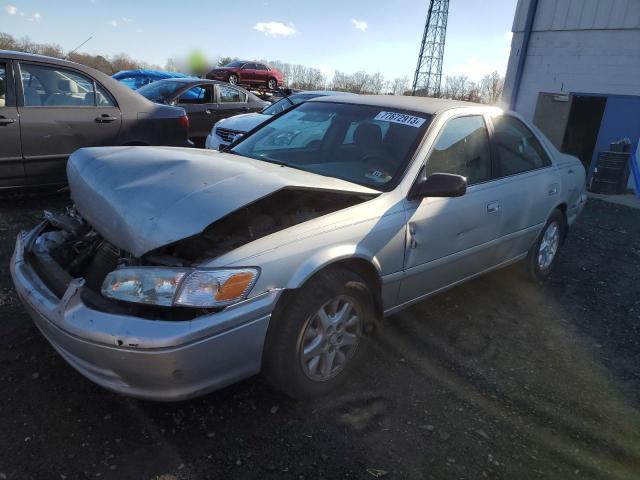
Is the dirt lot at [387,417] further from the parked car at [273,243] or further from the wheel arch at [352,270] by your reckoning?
the wheel arch at [352,270]

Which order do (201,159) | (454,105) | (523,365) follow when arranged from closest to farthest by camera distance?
1. (201,159)
2. (523,365)
3. (454,105)

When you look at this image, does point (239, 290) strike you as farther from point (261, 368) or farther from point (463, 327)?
point (463, 327)

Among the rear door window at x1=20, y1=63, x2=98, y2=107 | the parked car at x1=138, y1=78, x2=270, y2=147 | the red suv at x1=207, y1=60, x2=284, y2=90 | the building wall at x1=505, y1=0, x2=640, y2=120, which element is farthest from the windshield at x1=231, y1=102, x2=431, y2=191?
the red suv at x1=207, y1=60, x2=284, y2=90

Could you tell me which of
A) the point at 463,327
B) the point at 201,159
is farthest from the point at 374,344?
the point at 201,159

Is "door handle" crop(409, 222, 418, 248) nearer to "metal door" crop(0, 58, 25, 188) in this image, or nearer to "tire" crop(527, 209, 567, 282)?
"tire" crop(527, 209, 567, 282)

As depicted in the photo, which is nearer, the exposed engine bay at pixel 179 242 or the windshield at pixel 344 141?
the exposed engine bay at pixel 179 242

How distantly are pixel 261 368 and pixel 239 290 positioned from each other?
1.60ft

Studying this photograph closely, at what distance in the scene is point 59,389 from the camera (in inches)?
106

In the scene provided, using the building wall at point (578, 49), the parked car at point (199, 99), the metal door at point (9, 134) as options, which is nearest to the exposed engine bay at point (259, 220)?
the metal door at point (9, 134)

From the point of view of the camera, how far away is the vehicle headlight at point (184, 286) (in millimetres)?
2203

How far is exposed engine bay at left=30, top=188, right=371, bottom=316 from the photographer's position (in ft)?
8.33

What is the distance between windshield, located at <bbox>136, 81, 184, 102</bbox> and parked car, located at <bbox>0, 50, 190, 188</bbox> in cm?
338

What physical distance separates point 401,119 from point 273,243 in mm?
1547

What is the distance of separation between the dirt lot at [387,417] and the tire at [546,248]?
858 mm
